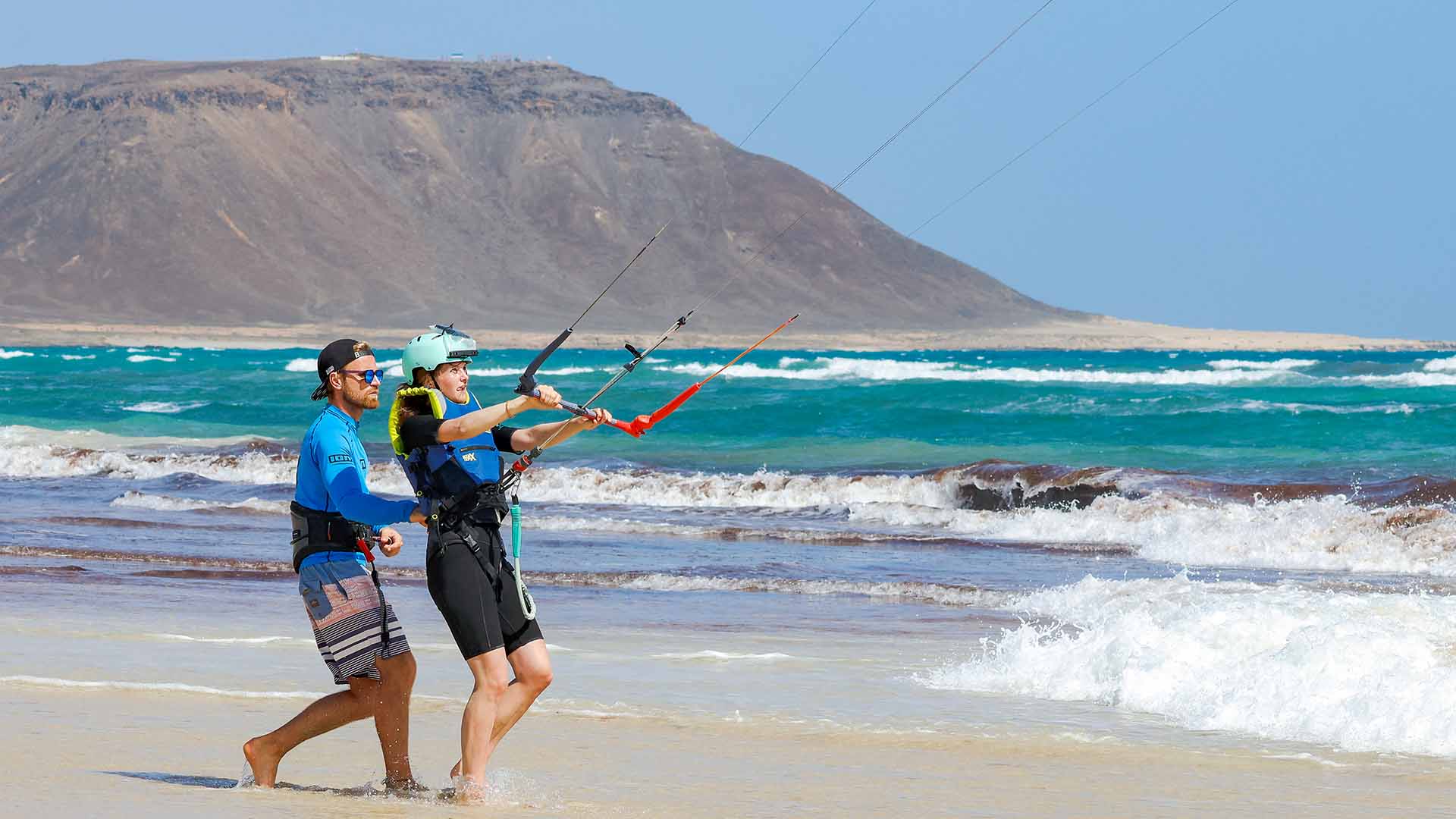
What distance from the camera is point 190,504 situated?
19656 mm

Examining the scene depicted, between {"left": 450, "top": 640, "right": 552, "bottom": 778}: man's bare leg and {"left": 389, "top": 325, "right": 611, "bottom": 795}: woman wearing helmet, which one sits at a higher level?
{"left": 389, "top": 325, "right": 611, "bottom": 795}: woman wearing helmet

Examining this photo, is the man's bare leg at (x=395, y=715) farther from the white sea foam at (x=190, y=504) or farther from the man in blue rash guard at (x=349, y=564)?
the white sea foam at (x=190, y=504)

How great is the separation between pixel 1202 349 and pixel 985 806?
17649 cm

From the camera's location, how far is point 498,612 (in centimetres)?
561

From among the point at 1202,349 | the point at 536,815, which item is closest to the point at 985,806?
the point at 536,815

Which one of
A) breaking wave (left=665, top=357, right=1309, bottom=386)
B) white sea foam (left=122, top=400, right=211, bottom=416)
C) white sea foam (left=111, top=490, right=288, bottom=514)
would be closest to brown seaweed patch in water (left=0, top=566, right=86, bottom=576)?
white sea foam (left=111, top=490, right=288, bottom=514)

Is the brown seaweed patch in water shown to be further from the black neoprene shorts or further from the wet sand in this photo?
the black neoprene shorts

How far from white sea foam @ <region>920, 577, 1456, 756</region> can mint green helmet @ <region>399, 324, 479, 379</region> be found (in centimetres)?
344

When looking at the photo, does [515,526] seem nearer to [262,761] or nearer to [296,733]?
[296,733]

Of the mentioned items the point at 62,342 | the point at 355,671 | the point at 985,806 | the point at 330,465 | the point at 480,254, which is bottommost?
the point at 985,806

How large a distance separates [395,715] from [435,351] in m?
1.15

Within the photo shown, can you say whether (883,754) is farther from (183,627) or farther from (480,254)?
(480,254)

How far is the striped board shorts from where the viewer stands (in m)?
5.59

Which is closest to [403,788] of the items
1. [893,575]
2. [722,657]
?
[722,657]
